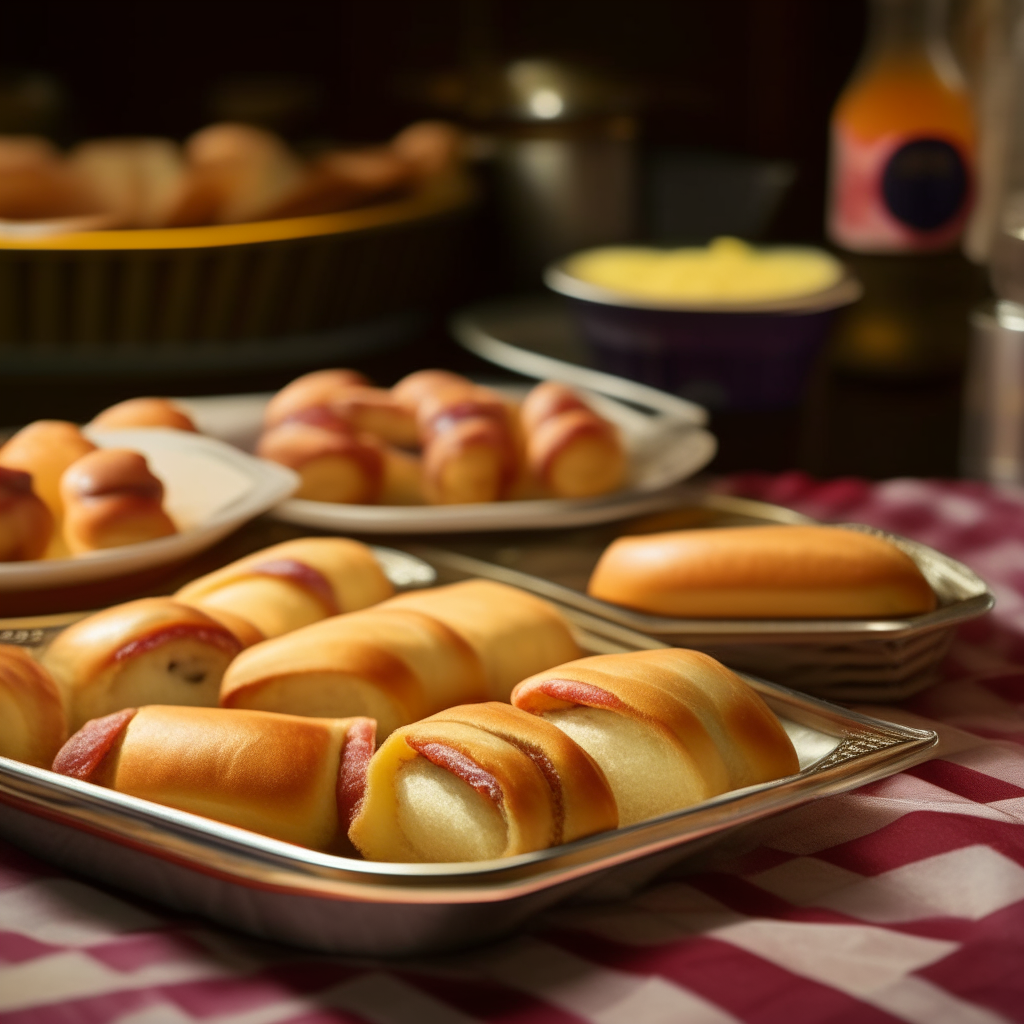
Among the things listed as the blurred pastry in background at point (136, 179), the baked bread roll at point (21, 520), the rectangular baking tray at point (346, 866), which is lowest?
the rectangular baking tray at point (346, 866)

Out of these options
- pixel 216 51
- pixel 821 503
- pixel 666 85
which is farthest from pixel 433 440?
pixel 216 51

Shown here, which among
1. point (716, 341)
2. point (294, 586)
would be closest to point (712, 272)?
point (716, 341)

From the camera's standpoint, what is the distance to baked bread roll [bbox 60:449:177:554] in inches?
28.0

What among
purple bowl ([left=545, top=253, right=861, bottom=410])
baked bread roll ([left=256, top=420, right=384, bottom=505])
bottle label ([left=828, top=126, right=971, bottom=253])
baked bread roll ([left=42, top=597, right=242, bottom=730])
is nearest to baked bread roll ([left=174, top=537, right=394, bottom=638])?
baked bread roll ([left=42, top=597, right=242, bottom=730])

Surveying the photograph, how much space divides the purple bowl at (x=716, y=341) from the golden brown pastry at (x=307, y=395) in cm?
22

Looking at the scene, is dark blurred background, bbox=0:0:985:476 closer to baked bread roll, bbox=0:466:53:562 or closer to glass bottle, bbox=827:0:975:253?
glass bottle, bbox=827:0:975:253

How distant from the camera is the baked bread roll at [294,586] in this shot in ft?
2.05

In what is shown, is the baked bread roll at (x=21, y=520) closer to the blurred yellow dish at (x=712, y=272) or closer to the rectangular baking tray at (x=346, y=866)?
the rectangular baking tray at (x=346, y=866)

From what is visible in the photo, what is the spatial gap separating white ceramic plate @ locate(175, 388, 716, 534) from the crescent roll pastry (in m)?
0.29

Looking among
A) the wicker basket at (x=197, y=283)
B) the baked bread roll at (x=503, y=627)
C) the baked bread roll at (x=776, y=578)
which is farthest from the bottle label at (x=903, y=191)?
the baked bread roll at (x=503, y=627)

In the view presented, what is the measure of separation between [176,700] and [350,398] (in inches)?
15.7

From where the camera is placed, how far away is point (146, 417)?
88 cm

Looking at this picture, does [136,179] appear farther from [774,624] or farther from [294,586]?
[774,624]

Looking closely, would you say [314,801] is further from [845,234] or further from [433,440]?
[845,234]
